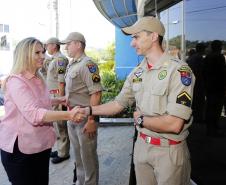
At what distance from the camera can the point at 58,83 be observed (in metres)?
5.97

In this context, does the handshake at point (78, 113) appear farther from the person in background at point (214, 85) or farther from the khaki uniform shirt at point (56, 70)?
the khaki uniform shirt at point (56, 70)

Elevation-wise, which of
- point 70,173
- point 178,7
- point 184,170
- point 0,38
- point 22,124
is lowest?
point 70,173

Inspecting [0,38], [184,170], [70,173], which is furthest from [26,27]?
[184,170]

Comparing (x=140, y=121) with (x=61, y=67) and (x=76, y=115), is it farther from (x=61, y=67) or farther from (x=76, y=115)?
(x=61, y=67)

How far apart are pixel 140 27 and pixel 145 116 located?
646 mm

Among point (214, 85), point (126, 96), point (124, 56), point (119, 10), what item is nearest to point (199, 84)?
point (214, 85)

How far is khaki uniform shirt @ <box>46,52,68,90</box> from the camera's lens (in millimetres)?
5809

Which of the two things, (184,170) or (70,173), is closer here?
(184,170)

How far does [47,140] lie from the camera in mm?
3072

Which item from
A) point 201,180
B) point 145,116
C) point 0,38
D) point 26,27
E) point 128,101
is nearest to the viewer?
point 145,116

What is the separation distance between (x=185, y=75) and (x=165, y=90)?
0.17m

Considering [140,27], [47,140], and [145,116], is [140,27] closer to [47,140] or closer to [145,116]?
[145,116]

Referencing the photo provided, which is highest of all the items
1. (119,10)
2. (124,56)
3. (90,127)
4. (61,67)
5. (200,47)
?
(119,10)

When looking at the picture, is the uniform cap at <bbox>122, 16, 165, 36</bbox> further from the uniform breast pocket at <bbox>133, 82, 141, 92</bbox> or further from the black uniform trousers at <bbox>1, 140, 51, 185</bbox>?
the black uniform trousers at <bbox>1, 140, 51, 185</bbox>
